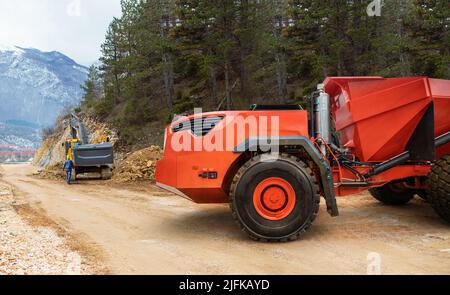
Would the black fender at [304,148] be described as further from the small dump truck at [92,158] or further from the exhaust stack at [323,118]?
the small dump truck at [92,158]

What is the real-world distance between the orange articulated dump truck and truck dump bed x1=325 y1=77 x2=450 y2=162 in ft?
0.05

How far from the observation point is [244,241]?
222 inches

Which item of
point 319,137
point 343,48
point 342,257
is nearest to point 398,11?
point 343,48

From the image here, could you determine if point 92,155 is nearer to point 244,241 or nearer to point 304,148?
point 244,241

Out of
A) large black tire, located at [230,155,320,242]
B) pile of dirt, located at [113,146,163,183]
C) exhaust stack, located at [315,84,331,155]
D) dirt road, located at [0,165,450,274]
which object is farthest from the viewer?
pile of dirt, located at [113,146,163,183]

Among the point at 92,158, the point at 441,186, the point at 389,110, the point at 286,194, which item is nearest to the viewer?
the point at 286,194

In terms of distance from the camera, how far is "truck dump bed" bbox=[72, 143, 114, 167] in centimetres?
1620

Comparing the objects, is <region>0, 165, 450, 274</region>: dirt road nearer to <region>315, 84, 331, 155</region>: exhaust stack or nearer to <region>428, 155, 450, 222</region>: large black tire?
<region>428, 155, 450, 222</region>: large black tire

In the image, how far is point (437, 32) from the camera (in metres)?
19.0

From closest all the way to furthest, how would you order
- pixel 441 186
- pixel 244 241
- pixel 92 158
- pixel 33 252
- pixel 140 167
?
pixel 33 252 → pixel 244 241 → pixel 441 186 → pixel 140 167 → pixel 92 158

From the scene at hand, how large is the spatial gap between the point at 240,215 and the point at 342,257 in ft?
4.61

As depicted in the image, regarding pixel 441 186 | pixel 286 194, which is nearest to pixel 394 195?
pixel 441 186

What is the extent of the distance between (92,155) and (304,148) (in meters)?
12.5

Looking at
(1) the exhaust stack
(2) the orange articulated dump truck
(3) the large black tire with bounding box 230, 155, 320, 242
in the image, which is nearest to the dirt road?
(3) the large black tire with bounding box 230, 155, 320, 242
